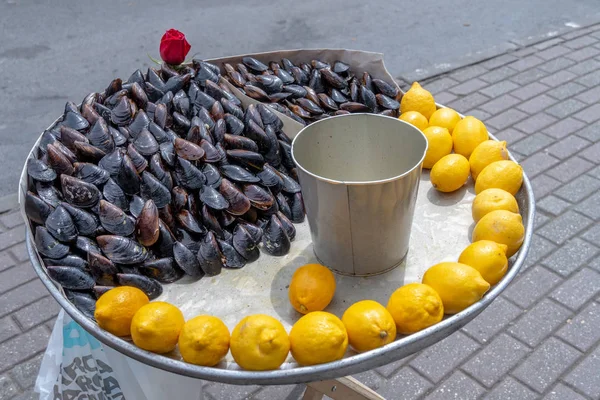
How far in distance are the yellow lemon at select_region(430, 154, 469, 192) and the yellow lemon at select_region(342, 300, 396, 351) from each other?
408 millimetres

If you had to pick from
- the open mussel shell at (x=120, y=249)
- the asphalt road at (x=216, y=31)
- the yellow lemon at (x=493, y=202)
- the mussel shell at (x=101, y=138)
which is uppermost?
the mussel shell at (x=101, y=138)

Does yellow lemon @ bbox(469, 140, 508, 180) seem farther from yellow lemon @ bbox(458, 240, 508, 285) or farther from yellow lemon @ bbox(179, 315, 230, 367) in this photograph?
yellow lemon @ bbox(179, 315, 230, 367)

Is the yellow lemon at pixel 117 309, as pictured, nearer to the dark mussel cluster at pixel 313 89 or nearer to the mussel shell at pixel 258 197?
the mussel shell at pixel 258 197

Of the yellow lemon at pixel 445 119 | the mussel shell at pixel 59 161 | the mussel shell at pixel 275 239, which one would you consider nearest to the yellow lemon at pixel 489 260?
the mussel shell at pixel 275 239

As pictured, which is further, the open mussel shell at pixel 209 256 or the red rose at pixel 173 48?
the red rose at pixel 173 48

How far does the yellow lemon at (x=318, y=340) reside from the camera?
85 centimetres

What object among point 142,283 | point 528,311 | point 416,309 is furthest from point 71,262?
point 528,311

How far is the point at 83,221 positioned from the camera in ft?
3.50

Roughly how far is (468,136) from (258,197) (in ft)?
1.70

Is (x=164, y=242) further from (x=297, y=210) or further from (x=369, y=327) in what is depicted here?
(x=369, y=327)

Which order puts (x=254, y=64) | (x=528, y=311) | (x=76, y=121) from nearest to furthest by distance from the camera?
(x=76, y=121) → (x=254, y=64) → (x=528, y=311)

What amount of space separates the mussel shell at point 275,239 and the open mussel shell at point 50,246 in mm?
370

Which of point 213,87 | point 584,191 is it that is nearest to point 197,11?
point 584,191

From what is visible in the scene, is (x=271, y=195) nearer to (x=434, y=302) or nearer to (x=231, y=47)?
(x=434, y=302)
